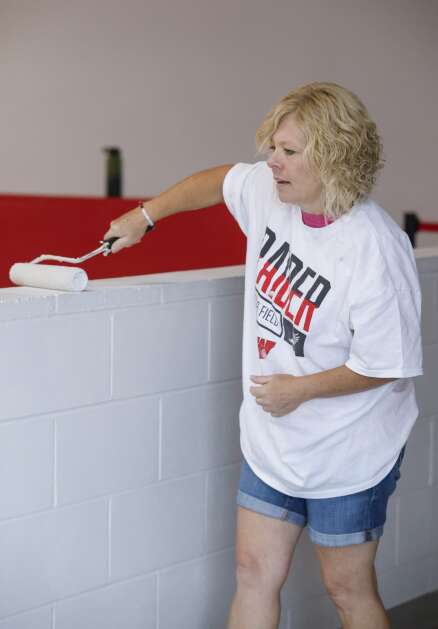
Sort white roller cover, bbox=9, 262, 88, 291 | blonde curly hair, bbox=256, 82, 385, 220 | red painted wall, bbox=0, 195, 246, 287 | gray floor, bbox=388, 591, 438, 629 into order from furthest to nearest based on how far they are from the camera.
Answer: red painted wall, bbox=0, 195, 246, 287, gray floor, bbox=388, 591, 438, 629, white roller cover, bbox=9, 262, 88, 291, blonde curly hair, bbox=256, 82, 385, 220

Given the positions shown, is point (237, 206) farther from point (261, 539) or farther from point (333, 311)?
point (261, 539)

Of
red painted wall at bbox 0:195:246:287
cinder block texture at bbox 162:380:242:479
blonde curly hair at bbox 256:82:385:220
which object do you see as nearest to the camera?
blonde curly hair at bbox 256:82:385:220

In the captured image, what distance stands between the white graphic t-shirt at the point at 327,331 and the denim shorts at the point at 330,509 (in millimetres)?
24

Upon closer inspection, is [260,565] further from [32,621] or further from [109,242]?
[109,242]

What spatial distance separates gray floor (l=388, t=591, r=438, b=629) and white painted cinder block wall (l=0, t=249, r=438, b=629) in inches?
11.1

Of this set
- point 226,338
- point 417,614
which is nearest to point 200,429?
point 226,338

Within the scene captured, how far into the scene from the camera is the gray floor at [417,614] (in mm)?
2473

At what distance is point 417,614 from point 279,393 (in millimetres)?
1014

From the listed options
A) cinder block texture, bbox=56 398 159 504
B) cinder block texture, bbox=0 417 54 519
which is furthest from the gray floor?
cinder block texture, bbox=0 417 54 519

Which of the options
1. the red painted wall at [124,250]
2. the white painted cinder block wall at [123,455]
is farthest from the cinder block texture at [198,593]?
the red painted wall at [124,250]

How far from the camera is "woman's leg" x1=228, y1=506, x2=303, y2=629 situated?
189 cm

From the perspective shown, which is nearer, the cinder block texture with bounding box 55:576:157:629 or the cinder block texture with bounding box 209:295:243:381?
the cinder block texture with bounding box 55:576:157:629

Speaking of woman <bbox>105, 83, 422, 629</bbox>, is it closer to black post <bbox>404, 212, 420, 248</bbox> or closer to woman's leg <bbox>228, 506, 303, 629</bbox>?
woman's leg <bbox>228, 506, 303, 629</bbox>

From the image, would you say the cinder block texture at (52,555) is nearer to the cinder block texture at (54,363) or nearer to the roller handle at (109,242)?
the cinder block texture at (54,363)
